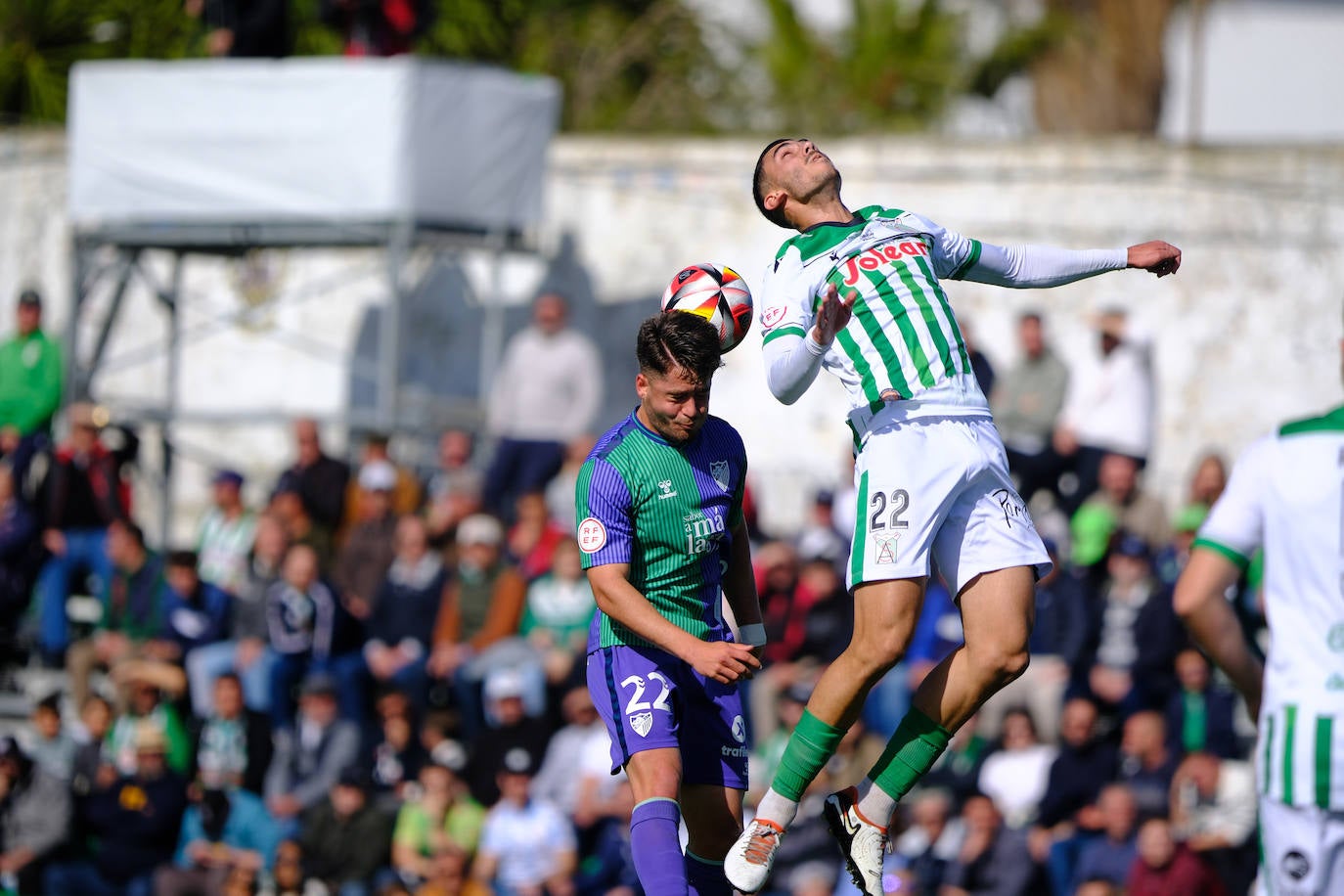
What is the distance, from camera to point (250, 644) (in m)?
14.0

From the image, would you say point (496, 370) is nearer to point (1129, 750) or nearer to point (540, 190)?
point (540, 190)

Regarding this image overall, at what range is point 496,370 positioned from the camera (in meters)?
16.8


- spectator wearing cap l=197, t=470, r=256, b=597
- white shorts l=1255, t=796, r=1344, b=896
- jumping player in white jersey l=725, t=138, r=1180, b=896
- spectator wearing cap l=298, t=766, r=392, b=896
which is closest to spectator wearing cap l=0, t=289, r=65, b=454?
spectator wearing cap l=197, t=470, r=256, b=597

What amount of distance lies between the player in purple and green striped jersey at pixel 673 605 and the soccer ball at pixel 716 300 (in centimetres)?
16

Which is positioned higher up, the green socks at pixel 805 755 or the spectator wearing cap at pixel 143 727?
the green socks at pixel 805 755

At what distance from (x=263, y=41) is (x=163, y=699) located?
5.70m

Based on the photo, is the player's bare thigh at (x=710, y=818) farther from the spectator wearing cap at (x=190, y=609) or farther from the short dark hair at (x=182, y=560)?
the short dark hair at (x=182, y=560)

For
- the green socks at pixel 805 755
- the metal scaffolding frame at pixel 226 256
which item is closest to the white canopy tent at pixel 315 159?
the metal scaffolding frame at pixel 226 256

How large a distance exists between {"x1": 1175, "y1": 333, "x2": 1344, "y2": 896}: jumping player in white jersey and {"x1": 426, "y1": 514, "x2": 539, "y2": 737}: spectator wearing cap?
7.79 meters

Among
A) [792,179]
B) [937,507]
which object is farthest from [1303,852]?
[792,179]

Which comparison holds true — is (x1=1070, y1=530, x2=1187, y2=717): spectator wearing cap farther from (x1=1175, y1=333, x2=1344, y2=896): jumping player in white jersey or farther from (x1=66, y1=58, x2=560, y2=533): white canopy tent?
(x1=66, y1=58, x2=560, y2=533): white canopy tent

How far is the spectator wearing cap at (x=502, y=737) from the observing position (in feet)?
42.2

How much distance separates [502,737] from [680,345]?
21.8 feet

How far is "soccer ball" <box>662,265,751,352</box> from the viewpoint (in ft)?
22.9
